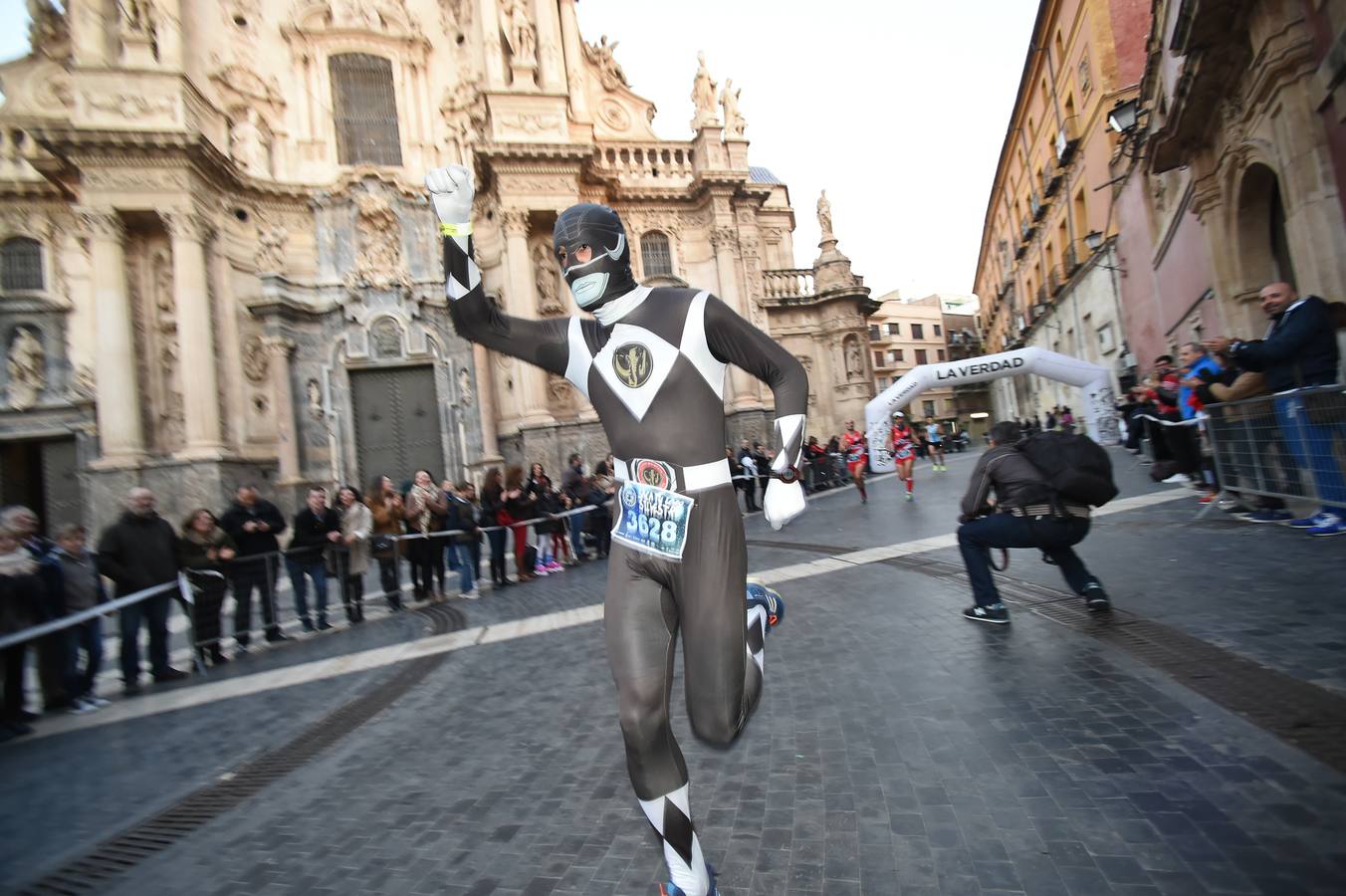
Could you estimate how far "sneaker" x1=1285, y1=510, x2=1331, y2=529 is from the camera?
5633 mm

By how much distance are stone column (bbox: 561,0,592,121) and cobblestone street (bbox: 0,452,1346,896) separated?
63.9 feet

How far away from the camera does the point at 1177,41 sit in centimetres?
854

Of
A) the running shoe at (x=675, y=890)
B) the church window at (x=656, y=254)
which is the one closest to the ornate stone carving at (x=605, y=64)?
the church window at (x=656, y=254)

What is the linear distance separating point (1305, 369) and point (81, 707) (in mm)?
10487

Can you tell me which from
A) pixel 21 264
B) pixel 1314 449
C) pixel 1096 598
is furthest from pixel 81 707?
pixel 21 264

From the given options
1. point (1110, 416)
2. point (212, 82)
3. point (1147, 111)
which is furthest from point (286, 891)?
point (212, 82)

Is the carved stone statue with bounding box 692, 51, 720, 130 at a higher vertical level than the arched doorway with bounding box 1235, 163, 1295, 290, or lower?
higher

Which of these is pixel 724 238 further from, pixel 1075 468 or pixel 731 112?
pixel 1075 468

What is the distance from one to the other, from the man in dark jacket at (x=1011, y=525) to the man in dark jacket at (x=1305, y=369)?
103 inches

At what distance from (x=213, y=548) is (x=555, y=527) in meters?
4.90

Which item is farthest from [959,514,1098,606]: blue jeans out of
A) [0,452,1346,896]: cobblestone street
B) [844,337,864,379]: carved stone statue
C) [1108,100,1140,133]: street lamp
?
[844,337,864,379]: carved stone statue

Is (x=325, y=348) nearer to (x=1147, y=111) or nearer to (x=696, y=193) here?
(x=696, y=193)

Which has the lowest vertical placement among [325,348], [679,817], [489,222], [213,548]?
[679,817]

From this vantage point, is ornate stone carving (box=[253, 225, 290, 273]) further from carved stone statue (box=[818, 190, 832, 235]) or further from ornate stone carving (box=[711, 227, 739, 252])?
carved stone statue (box=[818, 190, 832, 235])
